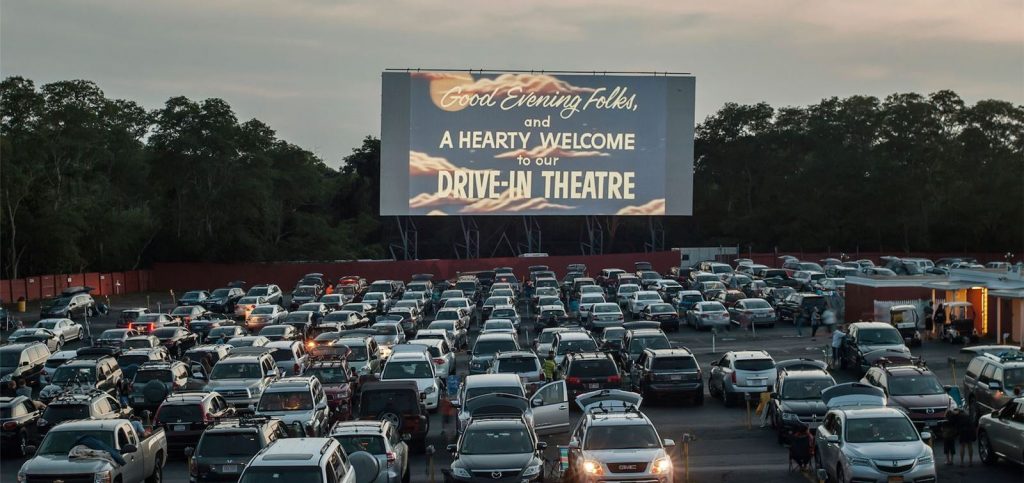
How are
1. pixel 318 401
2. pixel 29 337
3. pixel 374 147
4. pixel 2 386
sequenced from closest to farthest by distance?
pixel 318 401
pixel 2 386
pixel 29 337
pixel 374 147

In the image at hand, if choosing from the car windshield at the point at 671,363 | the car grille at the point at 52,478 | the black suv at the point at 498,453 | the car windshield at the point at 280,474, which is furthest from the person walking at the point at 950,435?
the car grille at the point at 52,478

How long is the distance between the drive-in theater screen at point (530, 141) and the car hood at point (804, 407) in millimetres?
44829

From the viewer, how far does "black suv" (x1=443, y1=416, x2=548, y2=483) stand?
65.7 feet

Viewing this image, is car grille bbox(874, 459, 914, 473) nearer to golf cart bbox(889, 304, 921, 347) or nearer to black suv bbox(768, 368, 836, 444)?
black suv bbox(768, 368, 836, 444)

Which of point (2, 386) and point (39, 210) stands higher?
point (39, 210)

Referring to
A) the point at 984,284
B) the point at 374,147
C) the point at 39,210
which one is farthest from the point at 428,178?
the point at 374,147

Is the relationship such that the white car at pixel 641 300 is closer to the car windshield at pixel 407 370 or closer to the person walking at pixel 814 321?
the person walking at pixel 814 321

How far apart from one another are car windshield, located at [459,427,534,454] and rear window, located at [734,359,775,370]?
12075mm

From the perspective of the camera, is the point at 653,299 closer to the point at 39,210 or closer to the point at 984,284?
the point at 984,284

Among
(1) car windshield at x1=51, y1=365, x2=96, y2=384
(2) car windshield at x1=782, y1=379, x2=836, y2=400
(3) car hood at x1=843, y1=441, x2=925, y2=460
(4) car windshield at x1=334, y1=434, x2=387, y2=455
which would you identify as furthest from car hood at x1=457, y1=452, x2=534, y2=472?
(1) car windshield at x1=51, y1=365, x2=96, y2=384

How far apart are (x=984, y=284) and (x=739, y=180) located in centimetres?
6779

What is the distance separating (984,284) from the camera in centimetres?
4509

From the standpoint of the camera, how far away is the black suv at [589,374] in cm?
3097

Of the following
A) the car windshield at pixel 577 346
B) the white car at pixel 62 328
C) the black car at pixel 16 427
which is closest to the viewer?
the black car at pixel 16 427
